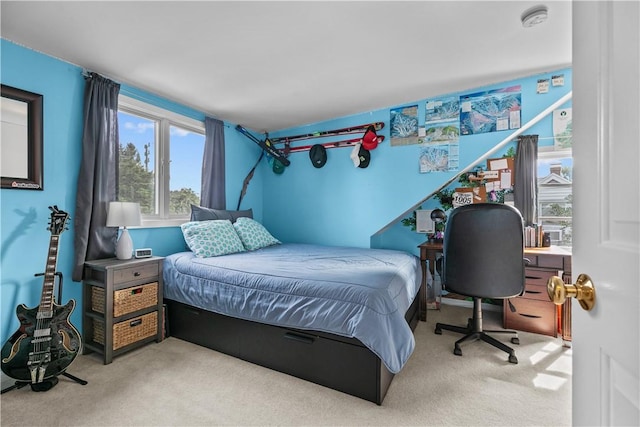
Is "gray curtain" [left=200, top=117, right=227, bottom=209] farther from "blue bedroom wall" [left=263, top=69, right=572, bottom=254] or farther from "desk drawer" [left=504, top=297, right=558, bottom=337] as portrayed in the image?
"desk drawer" [left=504, top=297, right=558, bottom=337]

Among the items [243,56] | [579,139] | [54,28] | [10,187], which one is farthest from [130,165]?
[579,139]

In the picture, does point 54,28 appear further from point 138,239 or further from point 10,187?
point 138,239

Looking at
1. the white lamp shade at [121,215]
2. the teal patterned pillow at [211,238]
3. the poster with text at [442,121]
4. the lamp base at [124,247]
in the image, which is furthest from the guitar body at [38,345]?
the poster with text at [442,121]

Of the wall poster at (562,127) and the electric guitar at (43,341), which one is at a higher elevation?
the wall poster at (562,127)

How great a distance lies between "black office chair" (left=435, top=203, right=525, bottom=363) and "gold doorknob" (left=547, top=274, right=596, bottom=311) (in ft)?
5.60

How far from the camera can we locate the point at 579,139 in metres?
0.63

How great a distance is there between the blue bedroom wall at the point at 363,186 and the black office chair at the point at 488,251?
0.95 metres

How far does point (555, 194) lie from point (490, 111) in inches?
46.4

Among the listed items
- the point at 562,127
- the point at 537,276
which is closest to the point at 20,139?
the point at 537,276

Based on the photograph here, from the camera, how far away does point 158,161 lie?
3.06m

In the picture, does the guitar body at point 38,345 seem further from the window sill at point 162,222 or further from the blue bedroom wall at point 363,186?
the blue bedroom wall at point 363,186

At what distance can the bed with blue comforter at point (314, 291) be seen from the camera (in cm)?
171

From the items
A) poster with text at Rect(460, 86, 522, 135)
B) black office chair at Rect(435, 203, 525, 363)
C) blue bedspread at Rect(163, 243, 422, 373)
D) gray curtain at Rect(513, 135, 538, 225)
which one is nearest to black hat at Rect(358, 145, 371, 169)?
poster with text at Rect(460, 86, 522, 135)

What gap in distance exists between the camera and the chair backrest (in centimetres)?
216
